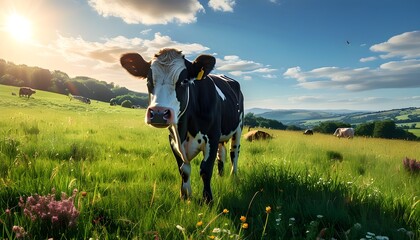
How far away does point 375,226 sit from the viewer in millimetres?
3500

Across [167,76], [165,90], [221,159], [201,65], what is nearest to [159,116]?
[165,90]

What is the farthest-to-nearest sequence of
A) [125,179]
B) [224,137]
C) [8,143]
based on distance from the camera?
[8,143] < [224,137] < [125,179]

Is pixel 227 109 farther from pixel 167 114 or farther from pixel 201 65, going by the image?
pixel 167 114

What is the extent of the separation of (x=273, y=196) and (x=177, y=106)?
1.92 m

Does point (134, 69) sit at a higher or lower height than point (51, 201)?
higher

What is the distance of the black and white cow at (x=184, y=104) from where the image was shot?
376 cm

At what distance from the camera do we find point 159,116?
3535 millimetres

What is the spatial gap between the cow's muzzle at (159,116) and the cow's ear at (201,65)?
0.97 metres

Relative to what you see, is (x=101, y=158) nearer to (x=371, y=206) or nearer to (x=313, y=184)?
(x=313, y=184)

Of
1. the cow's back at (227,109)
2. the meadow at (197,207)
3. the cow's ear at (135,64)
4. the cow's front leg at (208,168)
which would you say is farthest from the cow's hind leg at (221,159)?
the cow's ear at (135,64)

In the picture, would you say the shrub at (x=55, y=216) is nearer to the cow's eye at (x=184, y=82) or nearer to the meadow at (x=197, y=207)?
the meadow at (x=197, y=207)

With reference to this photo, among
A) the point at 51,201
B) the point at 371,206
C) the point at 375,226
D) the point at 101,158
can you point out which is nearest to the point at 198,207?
the point at 51,201

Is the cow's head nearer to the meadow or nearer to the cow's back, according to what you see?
the meadow

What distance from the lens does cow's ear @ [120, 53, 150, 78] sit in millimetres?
4449
